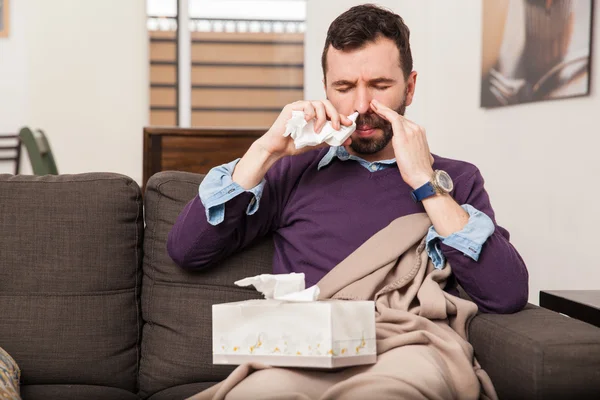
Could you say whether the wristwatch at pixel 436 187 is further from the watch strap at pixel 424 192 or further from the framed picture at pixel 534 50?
the framed picture at pixel 534 50

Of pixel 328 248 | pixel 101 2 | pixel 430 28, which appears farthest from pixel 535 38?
pixel 101 2

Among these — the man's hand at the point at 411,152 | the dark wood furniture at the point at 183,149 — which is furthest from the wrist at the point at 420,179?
the dark wood furniture at the point at 183,149

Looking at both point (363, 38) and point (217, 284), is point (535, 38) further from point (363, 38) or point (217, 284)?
point (217, 284)

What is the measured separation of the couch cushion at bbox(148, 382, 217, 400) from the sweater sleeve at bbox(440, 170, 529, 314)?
578 millimetres

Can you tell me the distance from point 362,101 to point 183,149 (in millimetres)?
1878

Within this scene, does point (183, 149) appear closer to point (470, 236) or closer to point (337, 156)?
point (337, 156)

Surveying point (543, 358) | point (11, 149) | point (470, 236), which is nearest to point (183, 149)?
point (470, 236)

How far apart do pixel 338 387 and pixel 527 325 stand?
0.39m

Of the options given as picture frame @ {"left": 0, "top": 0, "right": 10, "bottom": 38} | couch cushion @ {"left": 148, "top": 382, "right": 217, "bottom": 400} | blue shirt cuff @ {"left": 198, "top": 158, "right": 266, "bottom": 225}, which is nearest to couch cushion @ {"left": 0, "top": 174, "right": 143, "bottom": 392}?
couch cushion @ {"left": 148, "top": 382, "right": 217, "bottom": 400}

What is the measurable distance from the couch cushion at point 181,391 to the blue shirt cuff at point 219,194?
13.6 inches

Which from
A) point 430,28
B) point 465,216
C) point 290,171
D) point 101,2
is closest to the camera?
point 465,216

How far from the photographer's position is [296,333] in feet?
4.14

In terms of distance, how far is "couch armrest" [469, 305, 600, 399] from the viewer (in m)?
1.28

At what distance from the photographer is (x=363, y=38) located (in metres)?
1.76
